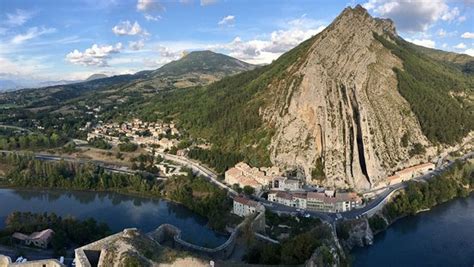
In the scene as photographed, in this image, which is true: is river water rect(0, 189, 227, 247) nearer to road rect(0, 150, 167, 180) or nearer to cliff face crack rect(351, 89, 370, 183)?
road rect(0, 150, 167, 180)

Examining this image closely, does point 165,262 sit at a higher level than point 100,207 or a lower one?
higher

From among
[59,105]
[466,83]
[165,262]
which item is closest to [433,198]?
[165,262]

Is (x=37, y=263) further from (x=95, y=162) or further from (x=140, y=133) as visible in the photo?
(x=140, y=133)

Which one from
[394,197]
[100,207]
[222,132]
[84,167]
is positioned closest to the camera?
[394,197]

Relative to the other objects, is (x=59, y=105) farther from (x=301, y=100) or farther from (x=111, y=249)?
(x=111, y=249)

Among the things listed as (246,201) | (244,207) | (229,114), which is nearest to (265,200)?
(246,201)

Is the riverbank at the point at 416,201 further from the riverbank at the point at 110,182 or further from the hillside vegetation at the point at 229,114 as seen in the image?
the hillside vegetation at the point at 229,114
